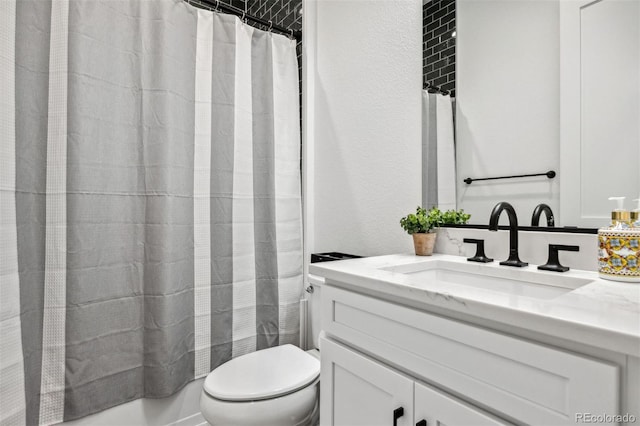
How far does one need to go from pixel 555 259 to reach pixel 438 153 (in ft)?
1.79

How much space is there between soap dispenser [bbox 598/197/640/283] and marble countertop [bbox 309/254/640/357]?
2 centimetres

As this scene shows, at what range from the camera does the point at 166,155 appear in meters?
1.38

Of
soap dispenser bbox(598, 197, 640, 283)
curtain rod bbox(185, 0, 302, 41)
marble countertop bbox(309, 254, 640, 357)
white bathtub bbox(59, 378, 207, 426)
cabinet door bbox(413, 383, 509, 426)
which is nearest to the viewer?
marble countertop bbox(309, 254, 640, 357)

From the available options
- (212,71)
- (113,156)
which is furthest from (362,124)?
(113,156)

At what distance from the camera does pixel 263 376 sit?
1.19 metres

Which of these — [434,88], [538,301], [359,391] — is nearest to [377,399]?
[359,391]

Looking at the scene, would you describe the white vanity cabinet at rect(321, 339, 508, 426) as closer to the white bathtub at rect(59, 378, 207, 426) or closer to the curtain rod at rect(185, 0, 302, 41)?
the white bathtub at rect(59, 378, 207, 426)

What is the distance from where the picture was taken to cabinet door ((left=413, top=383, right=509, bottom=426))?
593 millimetres

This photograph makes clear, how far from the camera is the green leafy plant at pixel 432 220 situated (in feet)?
3.88

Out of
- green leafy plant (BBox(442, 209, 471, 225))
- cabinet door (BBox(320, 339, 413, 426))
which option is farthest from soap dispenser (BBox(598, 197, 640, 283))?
cabinet door (BBox(320, 339, 413, 426))

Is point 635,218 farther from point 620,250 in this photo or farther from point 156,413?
point 156,413

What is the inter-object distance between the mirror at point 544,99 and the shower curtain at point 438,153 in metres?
0.03

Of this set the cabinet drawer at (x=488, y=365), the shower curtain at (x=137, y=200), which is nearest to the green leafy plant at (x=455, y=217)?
the cabinet drawer at (x=488, y=365)

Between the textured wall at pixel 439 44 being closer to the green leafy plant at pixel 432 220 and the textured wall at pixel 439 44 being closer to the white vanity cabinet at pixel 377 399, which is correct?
the green leafy plant at pixel 432 220
